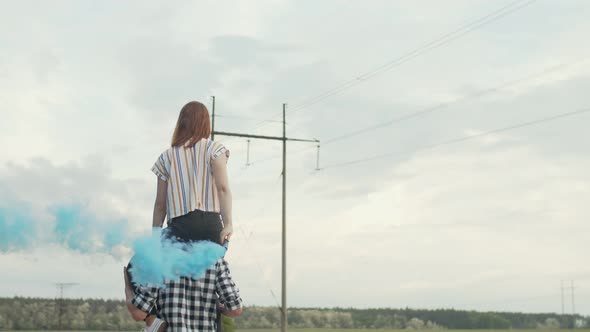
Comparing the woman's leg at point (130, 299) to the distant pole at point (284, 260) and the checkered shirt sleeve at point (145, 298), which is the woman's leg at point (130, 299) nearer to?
the checkered shirt sleeve at point (145, 298)

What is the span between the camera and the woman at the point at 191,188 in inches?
314

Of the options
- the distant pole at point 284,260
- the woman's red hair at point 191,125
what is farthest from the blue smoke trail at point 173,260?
the distant pole at point 284,260

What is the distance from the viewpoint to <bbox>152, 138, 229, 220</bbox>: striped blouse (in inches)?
317

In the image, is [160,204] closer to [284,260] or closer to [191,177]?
[191,177]

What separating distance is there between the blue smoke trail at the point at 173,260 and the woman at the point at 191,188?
124mm

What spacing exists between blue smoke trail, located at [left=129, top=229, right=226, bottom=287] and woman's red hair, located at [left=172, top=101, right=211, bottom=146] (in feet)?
3.35

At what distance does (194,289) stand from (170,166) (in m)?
1.24

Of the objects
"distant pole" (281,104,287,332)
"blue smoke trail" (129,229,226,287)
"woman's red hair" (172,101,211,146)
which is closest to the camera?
"blue smoke trail" (129,229,226,287)

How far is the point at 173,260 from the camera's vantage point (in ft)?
25.6

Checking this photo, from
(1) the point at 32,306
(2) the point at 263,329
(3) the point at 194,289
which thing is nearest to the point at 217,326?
(3) the point at 194,289

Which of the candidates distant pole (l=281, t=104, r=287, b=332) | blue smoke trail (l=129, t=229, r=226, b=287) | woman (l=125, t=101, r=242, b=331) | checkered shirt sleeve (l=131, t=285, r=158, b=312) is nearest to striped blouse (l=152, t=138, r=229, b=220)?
woman (l=125, t=101, r=242, b=331)

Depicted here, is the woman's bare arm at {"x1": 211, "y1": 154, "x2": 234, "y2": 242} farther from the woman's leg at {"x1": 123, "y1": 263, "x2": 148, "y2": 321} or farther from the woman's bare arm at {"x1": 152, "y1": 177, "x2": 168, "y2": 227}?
the woman's leg at {"x1": 123, "y1": 263, "x2": 148, "y2": 321}

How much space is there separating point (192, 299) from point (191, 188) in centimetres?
102

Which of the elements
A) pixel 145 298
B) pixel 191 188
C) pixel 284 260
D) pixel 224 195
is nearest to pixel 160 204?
pixel 191 188
